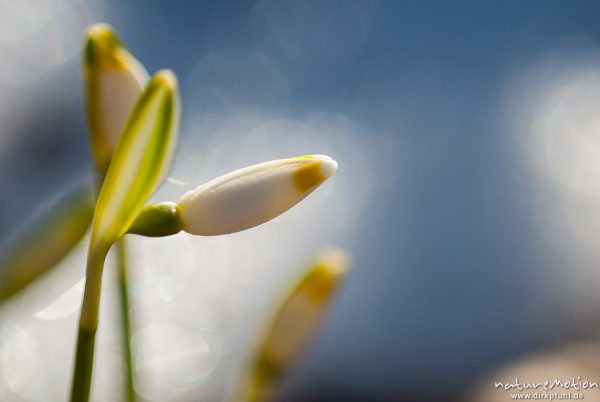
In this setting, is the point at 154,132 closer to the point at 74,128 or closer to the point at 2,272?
the point at 2,272

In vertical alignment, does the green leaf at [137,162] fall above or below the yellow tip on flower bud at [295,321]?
above

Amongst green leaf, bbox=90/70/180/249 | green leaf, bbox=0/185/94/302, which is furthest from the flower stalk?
green leaf, bbox=0/185/94/302

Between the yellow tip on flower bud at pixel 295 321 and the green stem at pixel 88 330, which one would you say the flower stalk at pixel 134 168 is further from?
the yellow tip on flower bud at pixel 295 321

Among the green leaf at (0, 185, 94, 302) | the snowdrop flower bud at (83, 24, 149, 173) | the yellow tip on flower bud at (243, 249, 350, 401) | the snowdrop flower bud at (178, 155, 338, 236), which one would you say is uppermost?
the snowdrop flower bud at (83, 24, 149, 173)

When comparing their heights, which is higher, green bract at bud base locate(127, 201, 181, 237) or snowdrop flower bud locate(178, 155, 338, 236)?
snowdrop flower bud locate(178, 155, 338, 236)

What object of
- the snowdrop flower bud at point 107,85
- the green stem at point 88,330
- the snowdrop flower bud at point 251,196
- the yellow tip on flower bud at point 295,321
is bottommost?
the green stem at point 88,330

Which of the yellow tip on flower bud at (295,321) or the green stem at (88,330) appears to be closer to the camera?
the green stem at (88,330)

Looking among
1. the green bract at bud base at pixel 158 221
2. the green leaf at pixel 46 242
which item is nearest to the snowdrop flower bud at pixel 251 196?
the green bract at bud base at pixel 158 221

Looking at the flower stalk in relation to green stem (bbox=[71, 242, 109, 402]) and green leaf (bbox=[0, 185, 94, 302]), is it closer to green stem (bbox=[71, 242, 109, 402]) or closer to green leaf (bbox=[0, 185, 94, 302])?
green stem (bbox=[71, 242, 109, 402])

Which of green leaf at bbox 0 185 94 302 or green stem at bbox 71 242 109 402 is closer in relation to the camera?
green stem at bbox 71 242 109 402
